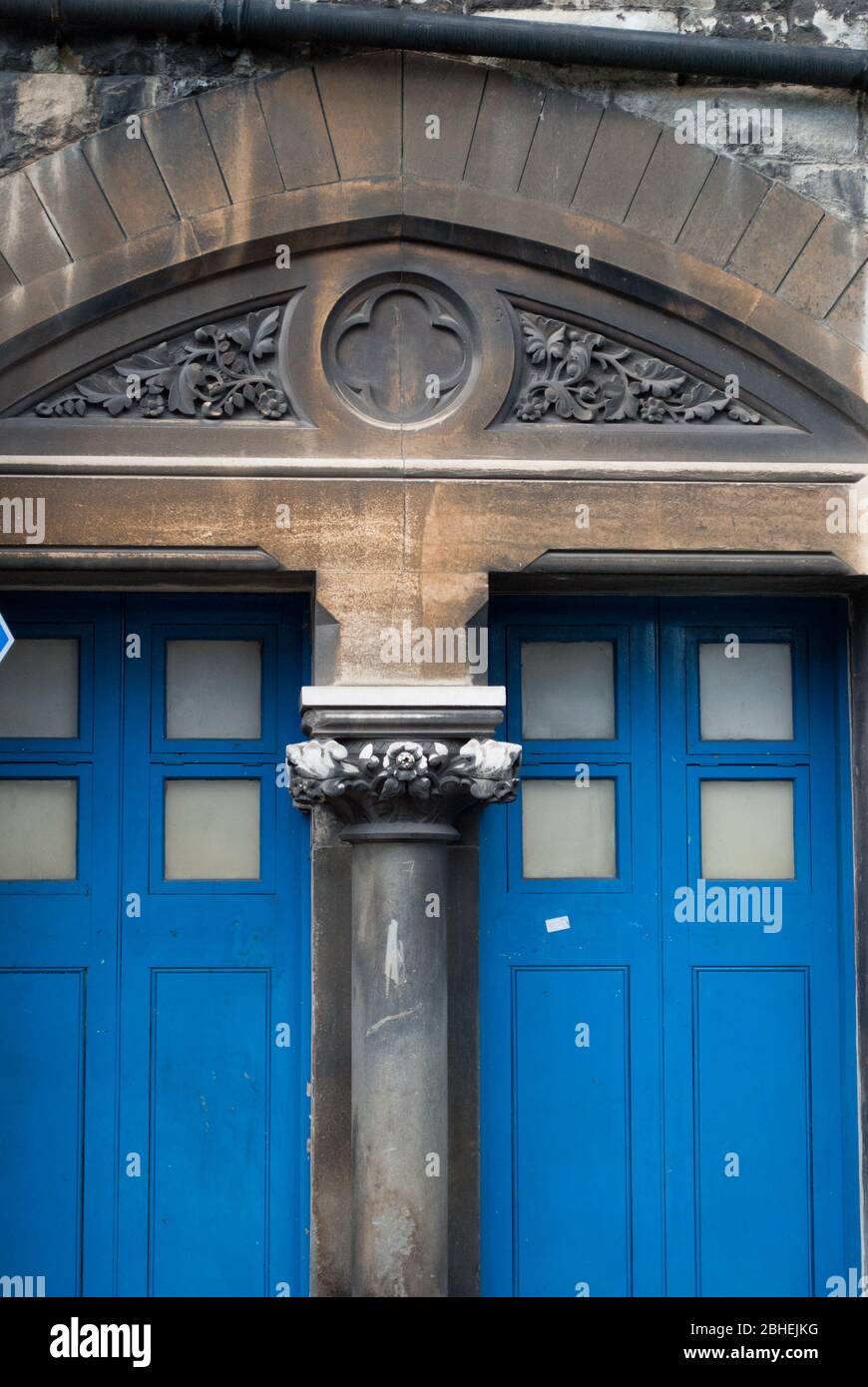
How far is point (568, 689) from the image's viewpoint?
5.43 metres

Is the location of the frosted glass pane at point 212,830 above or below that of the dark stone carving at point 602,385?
below

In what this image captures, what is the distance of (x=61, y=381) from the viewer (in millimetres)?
5023

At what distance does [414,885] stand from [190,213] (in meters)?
2.17

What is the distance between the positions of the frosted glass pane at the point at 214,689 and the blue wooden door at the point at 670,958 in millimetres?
838

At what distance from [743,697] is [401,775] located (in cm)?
133

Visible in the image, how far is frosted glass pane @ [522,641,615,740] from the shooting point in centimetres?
541

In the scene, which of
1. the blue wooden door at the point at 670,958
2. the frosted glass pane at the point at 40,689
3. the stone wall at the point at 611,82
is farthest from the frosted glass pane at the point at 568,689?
the stone wall at the point at 611,82

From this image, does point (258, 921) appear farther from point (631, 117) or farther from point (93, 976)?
point (631, 117)

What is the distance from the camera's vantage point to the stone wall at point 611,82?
495 centimetres

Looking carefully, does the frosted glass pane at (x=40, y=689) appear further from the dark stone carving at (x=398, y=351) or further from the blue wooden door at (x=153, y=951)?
the dark stone carving at (x=398, y=351)

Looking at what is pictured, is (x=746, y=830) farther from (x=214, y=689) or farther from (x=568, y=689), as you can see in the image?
(x=214, y=689)

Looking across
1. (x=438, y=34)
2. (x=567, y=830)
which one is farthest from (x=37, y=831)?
(x=438, y=34)

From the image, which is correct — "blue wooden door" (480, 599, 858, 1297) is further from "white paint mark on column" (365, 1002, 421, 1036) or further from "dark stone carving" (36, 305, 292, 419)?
"dark stone carving" (36, 305, 292, 419)

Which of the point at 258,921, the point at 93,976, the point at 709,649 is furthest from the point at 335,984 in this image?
the point at 709,649
